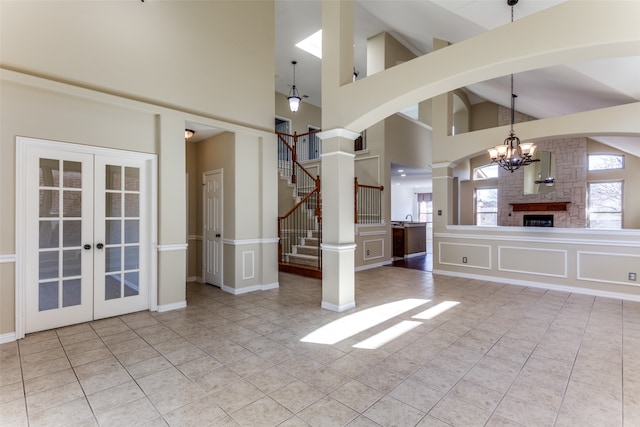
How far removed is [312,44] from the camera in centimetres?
855

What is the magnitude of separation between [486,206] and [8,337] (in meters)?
12.3

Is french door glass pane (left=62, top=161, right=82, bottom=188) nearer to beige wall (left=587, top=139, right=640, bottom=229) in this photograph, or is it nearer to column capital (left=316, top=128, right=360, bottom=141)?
column capital (left=316, top=128, right=360, bottom=141)

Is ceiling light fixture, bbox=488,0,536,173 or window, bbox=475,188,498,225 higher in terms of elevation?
ceiling light fixture, bbox=488,0,536,173

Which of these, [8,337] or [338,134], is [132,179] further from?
[338,134]

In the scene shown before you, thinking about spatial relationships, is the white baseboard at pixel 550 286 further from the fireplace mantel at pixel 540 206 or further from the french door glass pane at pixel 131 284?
the french door glass pane at pixel 131 284

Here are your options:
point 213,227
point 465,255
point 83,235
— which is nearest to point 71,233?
point 83,235

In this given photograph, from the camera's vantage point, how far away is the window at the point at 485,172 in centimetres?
1086

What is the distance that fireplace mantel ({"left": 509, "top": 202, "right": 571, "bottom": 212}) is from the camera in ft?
30.0

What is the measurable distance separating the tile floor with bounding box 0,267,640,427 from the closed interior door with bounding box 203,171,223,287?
3.95 ft

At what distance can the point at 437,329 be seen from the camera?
11.6 ft

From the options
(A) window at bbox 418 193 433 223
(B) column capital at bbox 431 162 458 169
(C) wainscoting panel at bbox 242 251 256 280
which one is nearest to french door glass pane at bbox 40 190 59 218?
(C) wainscoting panel at bbox 242 251 256 280

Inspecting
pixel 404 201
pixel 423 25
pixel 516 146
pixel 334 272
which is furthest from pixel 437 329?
pixel 404 201

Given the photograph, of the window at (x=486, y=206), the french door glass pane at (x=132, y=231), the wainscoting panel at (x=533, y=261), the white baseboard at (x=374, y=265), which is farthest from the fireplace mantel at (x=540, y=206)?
the french door glass pane at (x=132, y=231)

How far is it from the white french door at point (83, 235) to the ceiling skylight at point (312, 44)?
20.0 feet
